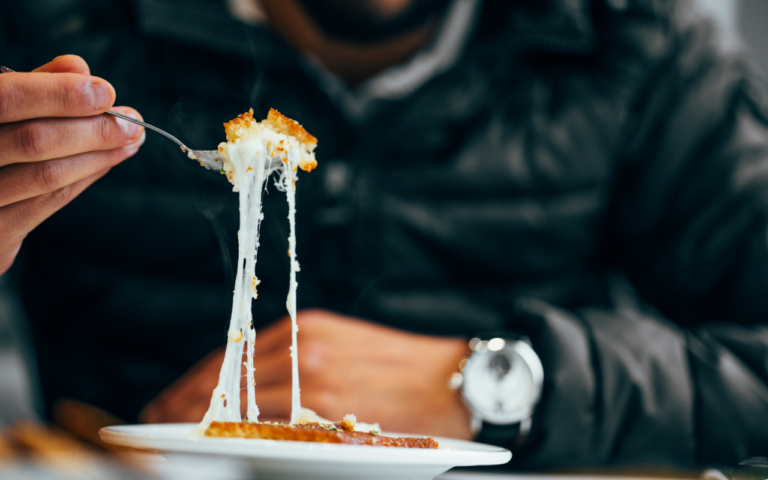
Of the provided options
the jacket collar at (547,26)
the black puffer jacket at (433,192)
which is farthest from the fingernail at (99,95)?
the jacket collar at (547,26)

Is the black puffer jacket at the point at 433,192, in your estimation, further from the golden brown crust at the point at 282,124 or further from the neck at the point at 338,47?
the golden brown crust at the point at 282,124

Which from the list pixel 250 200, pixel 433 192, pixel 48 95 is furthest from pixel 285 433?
pixel 433 192

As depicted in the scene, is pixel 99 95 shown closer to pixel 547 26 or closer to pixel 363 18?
pixel 363 18

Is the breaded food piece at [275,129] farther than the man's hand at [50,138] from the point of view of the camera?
Yes

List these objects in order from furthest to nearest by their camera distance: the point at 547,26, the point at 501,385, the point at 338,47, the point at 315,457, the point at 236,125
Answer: the point at 338,47
the point at 547,26
the point at 501,385
the point at 236,125
the point at 315,457

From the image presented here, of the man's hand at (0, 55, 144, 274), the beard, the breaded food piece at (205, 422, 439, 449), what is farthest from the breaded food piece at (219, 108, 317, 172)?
the beard

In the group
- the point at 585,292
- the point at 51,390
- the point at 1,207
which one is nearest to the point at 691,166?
the point at 585,292
